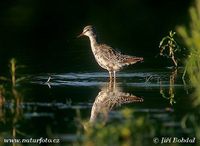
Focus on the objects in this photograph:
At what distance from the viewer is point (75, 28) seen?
22578 mm

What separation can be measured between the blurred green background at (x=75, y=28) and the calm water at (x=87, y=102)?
126 cm

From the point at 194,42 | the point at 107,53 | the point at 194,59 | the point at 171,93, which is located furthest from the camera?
the point at 107,53

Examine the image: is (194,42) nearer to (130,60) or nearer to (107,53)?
(130,60)

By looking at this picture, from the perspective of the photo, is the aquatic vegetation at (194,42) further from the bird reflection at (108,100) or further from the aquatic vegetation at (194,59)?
the bird reflection at (108,100)

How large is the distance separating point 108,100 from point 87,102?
43cm

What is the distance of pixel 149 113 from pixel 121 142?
8.76 ft

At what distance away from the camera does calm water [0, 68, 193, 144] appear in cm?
1223

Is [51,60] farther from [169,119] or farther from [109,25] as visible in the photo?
[169,119]

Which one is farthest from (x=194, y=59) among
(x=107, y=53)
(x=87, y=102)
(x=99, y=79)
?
(x=107, y=53)

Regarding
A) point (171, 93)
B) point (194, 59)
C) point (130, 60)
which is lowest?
point (171, 93)

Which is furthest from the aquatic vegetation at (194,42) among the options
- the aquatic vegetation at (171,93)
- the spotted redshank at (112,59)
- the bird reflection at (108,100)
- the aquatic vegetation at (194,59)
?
the spotted redshank at (112,59)

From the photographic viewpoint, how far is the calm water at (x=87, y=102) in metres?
12.2

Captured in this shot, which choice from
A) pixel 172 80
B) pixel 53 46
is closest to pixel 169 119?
pixel 172 80

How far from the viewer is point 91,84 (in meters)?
15.5
